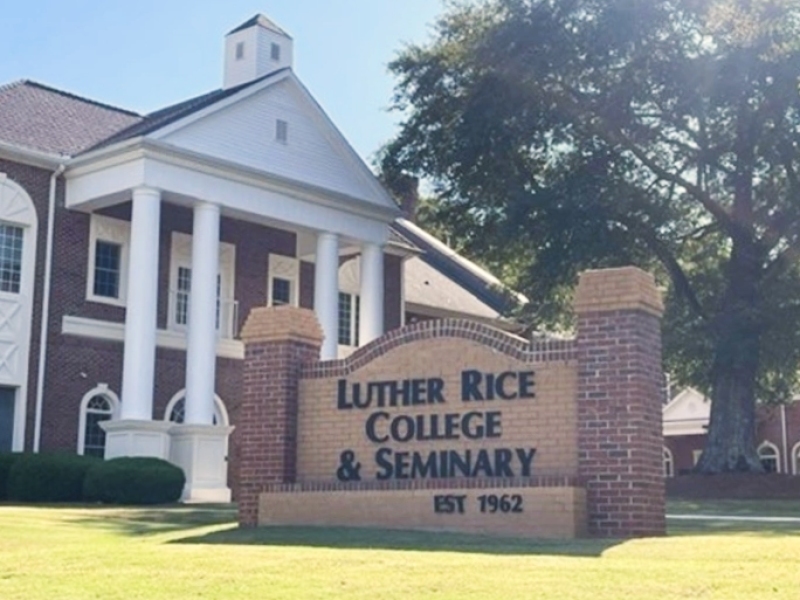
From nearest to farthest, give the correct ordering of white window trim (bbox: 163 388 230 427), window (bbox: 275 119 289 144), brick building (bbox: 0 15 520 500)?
brick building (bbox: 0 15 520 500) < white window trim (bbox: 163 388 230 427) < window (bbox: 275 119 289 144)

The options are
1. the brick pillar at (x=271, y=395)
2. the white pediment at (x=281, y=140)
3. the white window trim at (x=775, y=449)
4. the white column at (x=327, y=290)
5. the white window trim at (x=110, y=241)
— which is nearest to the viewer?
the brick pillar at (x=271, y=395)

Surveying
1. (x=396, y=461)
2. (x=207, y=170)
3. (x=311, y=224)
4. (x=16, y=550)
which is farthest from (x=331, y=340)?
(x=16, y=550)

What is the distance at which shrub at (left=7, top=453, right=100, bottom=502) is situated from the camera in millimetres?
27094

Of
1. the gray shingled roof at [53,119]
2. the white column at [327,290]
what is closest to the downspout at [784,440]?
the white column at [327,290]

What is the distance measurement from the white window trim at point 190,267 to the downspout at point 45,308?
3.56 m

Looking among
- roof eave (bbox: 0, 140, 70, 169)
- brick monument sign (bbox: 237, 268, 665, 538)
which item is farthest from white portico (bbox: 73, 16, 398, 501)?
brick monument sign (bbox: 237, 268, 665, 538)

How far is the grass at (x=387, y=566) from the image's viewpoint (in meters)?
9.98

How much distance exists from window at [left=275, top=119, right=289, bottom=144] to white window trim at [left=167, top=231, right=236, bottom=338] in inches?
127

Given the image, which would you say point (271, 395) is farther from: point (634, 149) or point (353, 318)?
point (353, 318)

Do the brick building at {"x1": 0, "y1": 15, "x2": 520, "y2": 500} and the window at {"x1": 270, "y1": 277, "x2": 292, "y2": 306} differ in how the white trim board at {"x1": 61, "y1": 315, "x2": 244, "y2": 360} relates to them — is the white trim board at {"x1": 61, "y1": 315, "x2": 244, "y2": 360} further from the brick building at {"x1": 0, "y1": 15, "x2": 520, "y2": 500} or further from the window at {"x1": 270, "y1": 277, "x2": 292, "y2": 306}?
the window at {"x1": 270, "y1": 277, "x2": 292, "y2": 306}

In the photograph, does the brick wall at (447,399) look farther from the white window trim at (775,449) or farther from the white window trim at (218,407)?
the white window trim at (775,449)

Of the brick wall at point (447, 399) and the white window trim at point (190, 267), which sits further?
the white window trim at point (190, 267)

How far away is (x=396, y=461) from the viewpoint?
16.5 meters

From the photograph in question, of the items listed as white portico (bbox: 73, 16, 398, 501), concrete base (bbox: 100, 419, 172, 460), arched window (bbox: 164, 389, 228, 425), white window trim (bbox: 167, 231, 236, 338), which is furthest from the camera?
white window trim (bbox: 167, 231, 236, 338)
